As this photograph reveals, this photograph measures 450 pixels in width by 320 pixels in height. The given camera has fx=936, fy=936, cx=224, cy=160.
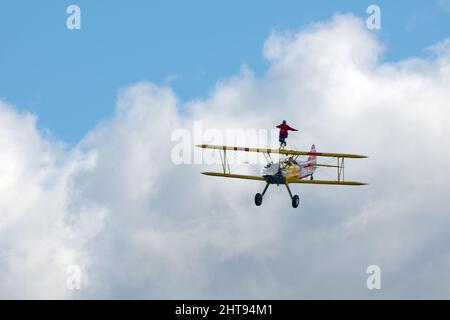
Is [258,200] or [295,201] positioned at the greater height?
[295,201]

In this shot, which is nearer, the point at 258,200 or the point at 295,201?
the point at 258,200

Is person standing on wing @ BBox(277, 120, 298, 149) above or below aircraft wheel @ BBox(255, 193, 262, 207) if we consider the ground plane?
above

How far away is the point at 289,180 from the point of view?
303 feet

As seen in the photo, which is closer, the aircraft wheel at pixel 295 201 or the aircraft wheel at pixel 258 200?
the aircraft wheel at pixel 258 200

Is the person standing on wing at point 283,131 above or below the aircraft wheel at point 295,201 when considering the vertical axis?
above

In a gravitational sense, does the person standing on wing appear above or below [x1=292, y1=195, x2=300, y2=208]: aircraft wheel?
above

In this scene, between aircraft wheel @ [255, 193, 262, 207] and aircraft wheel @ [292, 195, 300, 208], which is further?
aircraft wheel @ [292, 195, 300, 208]

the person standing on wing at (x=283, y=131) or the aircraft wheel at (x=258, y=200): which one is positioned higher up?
the person standing on wing at (x=283, y=131)
